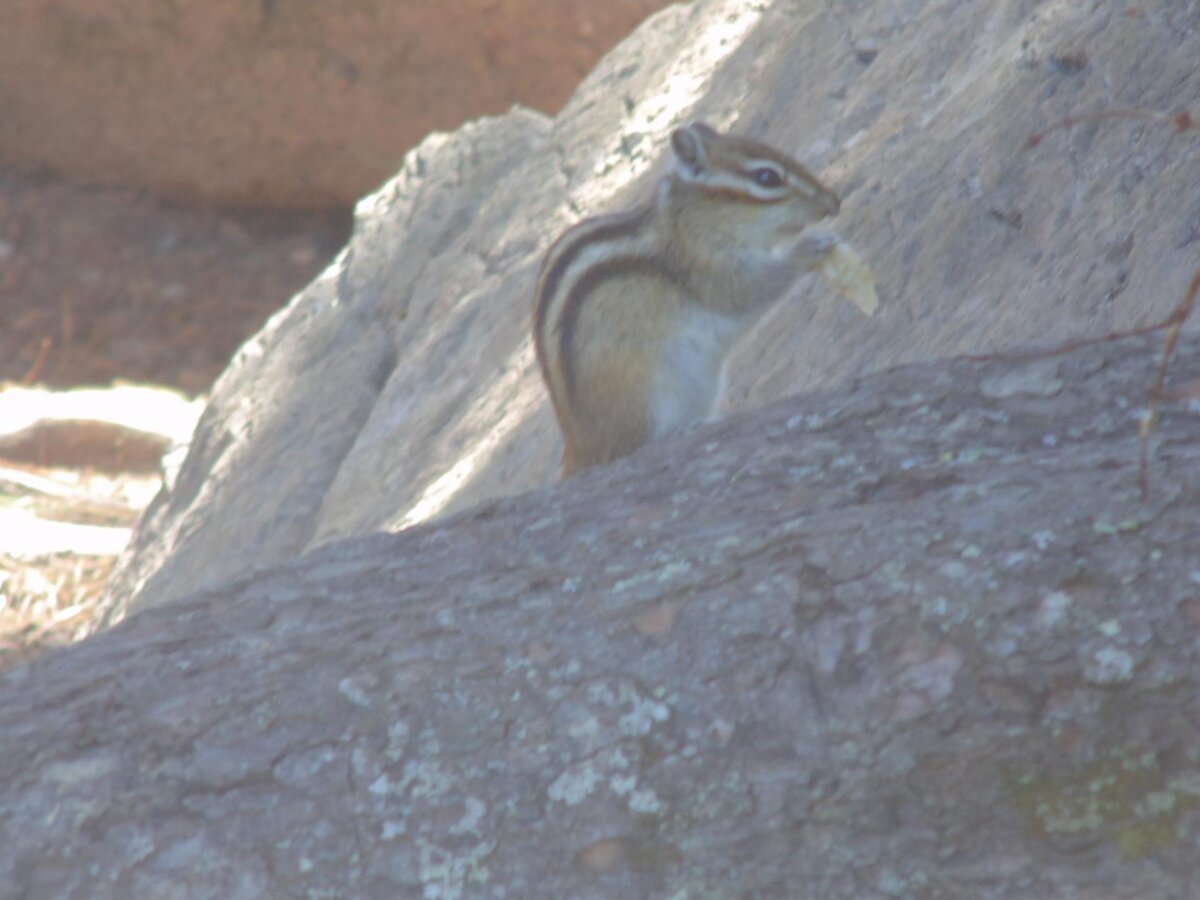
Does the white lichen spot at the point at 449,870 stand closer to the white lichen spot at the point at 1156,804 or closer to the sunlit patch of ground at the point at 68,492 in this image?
the white lichen spot at the point at 1156,804

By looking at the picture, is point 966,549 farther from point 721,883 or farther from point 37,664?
Result: point 37,664

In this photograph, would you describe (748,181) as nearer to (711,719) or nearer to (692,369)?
(692,369)

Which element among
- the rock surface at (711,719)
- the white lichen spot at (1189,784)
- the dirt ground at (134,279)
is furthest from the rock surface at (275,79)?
the white lichen spot at (1189,784)

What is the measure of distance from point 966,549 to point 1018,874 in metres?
0.41

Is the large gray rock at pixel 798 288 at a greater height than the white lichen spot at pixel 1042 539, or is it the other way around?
the large gray rock at pixel 798 288

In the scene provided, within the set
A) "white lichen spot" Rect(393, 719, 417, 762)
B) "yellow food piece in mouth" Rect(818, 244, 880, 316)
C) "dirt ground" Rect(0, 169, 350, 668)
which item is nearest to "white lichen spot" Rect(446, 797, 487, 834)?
"white lichen spot" Rect(393, 719, 417, 762)

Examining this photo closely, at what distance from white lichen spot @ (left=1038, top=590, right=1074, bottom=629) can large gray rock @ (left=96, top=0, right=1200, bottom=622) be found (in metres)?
0.77

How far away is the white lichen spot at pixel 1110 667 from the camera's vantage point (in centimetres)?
191

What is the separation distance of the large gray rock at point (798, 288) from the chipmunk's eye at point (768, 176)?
1.44 feet

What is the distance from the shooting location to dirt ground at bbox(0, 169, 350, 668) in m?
10.4

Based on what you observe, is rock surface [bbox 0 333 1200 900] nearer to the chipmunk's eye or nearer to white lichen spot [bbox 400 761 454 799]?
white lichen spot [bbox 400 761 454 799]

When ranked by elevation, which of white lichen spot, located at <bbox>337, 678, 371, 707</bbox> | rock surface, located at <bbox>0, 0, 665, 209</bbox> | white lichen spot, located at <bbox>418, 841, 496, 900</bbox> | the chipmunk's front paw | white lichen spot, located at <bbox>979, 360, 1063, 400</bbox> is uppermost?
rock surface, located at <bbox>0, 0, 665, 209</bbox>

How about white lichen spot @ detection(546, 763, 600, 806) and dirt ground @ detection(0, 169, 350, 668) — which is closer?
white lichen spot @ detection(546, 763, 600, 806)

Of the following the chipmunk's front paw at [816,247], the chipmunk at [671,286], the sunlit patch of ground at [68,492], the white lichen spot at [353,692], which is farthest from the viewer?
the sunlit patch of ground at [68,492]
